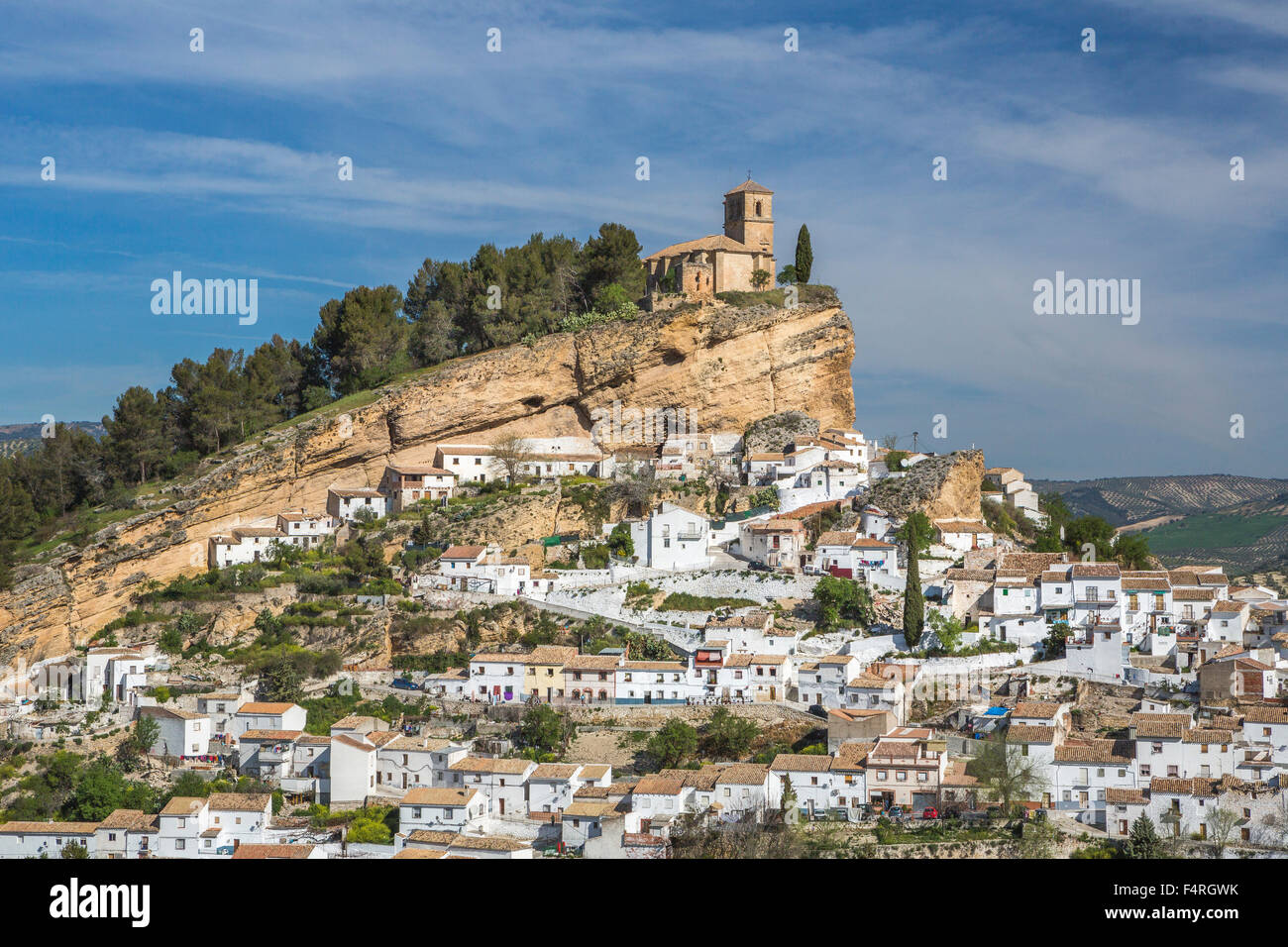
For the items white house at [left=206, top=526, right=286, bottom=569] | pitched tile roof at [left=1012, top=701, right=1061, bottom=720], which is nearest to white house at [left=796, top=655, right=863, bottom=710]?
pitched tile roof at [left=1012, top=701, right=1061, bottom=720]

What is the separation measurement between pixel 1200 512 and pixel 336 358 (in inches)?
2943

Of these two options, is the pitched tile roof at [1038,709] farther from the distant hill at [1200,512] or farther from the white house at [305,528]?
the distant hill at [1200,512]

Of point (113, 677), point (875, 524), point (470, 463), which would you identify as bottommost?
point (113, 677)

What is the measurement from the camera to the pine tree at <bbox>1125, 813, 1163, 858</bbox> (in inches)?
911

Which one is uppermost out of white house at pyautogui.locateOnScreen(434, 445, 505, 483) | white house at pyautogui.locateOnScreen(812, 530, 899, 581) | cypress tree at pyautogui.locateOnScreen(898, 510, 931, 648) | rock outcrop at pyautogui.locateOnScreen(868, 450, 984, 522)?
white house at pyautogui.locateOnScreen(434, 445, 505, 483)

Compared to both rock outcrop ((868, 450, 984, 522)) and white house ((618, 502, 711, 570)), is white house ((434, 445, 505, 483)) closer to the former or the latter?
white house ((618, 502, 711, 570))

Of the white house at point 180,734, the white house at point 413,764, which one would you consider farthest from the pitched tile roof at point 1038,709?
the white house at point 180,734

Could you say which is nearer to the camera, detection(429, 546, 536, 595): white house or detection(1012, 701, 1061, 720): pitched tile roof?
detection(1012, 701, 1061, 720): pitched tile roof

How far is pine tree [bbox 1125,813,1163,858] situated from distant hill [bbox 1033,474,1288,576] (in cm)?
4702

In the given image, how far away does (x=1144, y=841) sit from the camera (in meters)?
23.5
